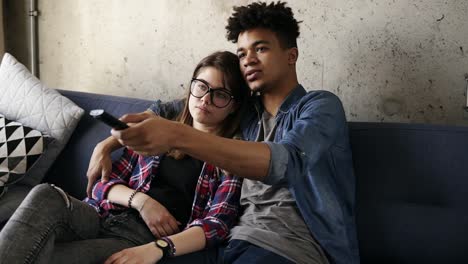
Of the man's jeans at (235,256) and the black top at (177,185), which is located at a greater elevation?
the black top at (177,185)

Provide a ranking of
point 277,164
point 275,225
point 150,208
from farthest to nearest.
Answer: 1. point 150,208
2. point 275,225
3. point 277,164

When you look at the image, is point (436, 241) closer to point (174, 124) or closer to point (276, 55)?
point (276, 55)

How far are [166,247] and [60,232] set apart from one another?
0.29m

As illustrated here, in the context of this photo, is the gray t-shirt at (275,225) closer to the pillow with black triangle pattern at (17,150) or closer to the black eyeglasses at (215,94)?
the black eyeglasses at (215,94)

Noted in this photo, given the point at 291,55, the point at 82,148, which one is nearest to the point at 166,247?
the point at 291,55

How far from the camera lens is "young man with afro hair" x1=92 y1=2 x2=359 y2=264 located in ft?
3.86

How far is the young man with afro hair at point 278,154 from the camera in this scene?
3.86ft

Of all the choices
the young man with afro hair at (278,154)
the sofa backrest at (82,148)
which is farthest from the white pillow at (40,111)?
the young man with afro hair at (278,154)

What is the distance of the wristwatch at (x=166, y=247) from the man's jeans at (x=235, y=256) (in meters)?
0.02

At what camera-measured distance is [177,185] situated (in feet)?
5.51

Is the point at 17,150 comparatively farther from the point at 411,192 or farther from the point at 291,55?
the point at 411,192

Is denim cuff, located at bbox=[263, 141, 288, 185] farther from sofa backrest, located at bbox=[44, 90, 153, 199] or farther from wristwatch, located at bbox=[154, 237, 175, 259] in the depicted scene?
sofa backrest, located at bbox=[44, 90, 153, 199]

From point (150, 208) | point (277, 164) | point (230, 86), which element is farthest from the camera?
point (230, 86)

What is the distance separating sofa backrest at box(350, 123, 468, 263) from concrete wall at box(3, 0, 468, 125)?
0.26m
